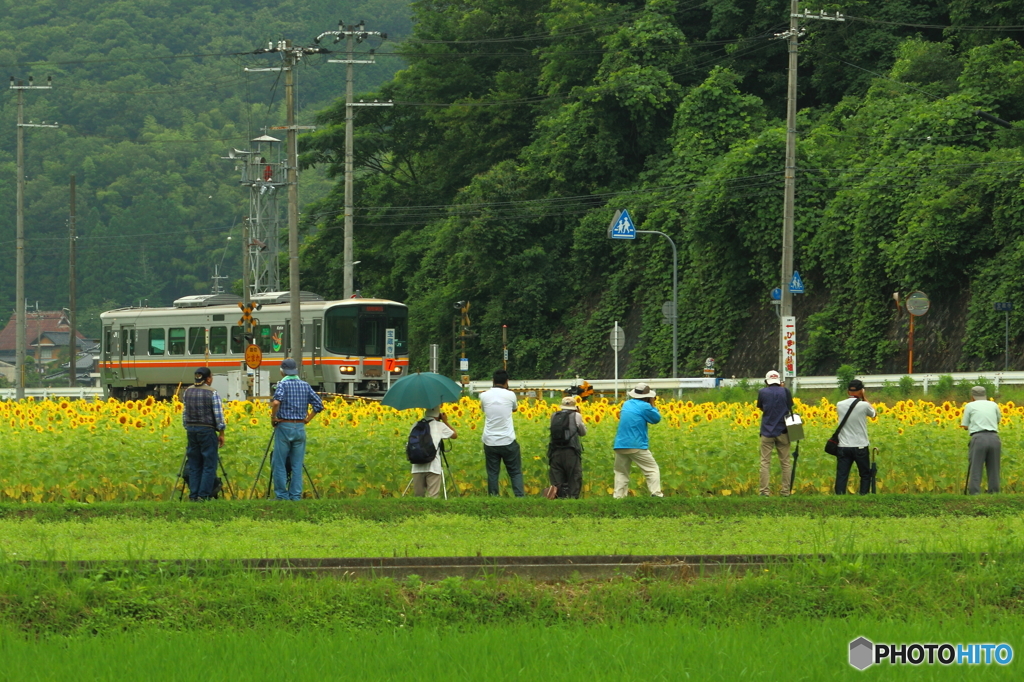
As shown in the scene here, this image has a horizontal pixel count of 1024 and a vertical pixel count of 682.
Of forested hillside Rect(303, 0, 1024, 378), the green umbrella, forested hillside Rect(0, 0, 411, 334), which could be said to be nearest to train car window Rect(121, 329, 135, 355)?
forested hillside Rect(303, 0, 1024, 378)

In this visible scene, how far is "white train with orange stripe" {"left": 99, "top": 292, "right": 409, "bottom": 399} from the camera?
40.2 metres

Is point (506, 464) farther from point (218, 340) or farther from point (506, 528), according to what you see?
point (218, 340)

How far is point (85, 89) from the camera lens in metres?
110

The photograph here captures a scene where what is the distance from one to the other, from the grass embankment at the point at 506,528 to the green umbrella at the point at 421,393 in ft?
3.89

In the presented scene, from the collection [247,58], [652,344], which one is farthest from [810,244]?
[247,58]

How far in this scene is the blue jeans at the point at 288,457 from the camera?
57.0 feet

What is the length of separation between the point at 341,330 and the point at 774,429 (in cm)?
2329

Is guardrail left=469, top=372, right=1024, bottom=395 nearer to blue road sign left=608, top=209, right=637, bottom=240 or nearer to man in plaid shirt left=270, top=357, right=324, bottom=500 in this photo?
blue road sign left=608, top=209, right=637, bottom=240

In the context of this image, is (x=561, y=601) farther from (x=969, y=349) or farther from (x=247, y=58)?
(x=247, y=58)

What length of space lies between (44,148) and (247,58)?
16.8 metres

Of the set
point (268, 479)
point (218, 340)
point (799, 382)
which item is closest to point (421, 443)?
point (268, 479)

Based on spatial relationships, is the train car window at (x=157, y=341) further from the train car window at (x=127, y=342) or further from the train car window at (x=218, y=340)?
the train car window at (x=218, y=340)

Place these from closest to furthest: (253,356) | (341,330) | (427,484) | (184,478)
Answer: (184,478), (427,484), (253,356), (341,330)

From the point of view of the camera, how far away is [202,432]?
17344 millimetres
